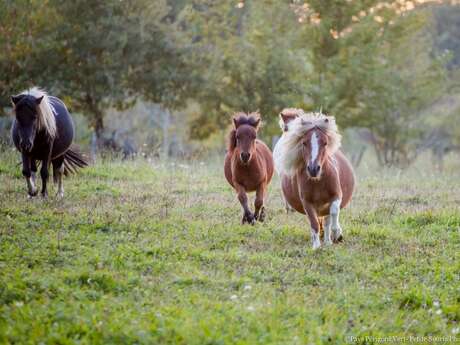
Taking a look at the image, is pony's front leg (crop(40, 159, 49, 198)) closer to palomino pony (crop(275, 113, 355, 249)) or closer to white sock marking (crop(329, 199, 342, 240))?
palomino pony (crop(275, 113, 355, 249))

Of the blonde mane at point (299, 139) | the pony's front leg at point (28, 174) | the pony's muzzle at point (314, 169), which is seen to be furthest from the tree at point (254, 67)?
the pony's muzzle at point (314, 169)

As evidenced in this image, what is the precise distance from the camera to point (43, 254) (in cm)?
830

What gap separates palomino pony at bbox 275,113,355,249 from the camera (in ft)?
31.1

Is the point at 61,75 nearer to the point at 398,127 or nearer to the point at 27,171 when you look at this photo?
the point at 27,171

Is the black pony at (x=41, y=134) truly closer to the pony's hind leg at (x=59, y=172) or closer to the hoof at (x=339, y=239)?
the pony's hind leg at (x=59, y=172)

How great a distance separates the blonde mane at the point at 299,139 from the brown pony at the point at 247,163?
1080 millimetres

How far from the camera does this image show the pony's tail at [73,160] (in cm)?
1450

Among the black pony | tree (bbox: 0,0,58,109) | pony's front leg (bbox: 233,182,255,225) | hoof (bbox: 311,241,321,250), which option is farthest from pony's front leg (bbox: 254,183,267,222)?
tree (bbox: 0,0,58,109)

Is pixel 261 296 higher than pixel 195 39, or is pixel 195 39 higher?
pixel 195 39

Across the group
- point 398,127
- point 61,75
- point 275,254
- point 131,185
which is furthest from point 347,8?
point 275,254

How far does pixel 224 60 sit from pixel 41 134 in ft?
56.0

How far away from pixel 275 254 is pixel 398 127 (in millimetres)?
25666

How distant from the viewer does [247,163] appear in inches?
446

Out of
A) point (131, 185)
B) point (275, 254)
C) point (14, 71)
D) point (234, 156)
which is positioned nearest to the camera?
point (275, 254)
